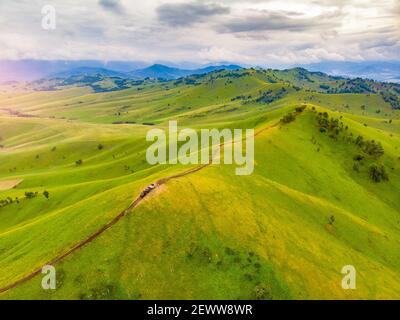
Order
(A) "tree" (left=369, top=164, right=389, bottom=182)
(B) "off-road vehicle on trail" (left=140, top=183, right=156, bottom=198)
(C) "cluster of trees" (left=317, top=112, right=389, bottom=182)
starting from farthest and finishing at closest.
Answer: (C) "cluster of trees" (left=317, top=112, right=389, bottom=182), (A) "tree" (left=369, top=164, right=389, bottom=182), (B) "off-road vehicle on trail" (left=140, top=183, right=156, bottom=198)

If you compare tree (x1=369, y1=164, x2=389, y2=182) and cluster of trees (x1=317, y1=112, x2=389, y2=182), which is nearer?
tree (x1=369, y1=164, x2=389, y2=182)

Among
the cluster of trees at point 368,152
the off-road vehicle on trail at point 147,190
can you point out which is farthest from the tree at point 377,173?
the off-road vehicle on trail at point 147,190

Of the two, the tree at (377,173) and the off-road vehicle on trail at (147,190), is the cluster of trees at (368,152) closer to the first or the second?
the tree at (377,173)

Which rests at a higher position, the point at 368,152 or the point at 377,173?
the point at 368,152

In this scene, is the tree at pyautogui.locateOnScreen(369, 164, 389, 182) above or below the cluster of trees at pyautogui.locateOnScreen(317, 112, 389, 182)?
below

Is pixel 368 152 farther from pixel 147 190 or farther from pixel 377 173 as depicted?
pixel 147 190

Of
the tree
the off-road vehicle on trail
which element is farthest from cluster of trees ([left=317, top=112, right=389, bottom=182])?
the off-road vehicle on trail

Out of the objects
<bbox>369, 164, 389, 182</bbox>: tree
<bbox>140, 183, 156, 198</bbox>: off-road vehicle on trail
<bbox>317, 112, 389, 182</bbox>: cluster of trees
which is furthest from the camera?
<bbox>317, 112, 389, 182</bbox>: cluster of trees

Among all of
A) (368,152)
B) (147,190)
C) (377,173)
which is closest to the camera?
(147,190)

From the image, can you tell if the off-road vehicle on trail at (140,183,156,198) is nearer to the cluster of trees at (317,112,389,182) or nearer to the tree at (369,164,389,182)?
the cluster of trees at (317,112,389,182)

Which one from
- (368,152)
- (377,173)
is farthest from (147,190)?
(368,152)

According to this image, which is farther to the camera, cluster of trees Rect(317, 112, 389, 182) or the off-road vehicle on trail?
cluster of trees Rect(317, 112, 389, 182)
